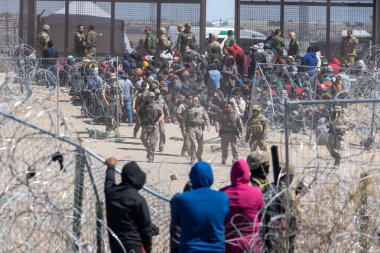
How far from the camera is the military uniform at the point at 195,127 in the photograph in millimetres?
19562

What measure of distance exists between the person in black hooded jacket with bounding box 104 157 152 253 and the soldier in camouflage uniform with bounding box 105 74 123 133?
14.2 metres

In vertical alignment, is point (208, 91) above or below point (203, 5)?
below

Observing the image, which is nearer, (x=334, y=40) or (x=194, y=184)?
(x=194, y=184)

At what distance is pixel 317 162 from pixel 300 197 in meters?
0.75

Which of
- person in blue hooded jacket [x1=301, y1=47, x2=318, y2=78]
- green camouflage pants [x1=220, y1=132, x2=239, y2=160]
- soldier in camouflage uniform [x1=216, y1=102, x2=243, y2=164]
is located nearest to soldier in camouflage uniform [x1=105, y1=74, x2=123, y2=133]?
soldier in camouflage uniform [x1=216, y1=102, x2=243, y2=164]

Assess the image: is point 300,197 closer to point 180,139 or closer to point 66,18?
point 180,139

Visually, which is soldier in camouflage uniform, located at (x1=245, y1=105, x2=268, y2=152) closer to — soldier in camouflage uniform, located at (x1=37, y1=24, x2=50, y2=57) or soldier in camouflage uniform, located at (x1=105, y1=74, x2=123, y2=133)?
soldier in camouflage uniform, located at (x1=105, y1=74, x2=123, y2=133)

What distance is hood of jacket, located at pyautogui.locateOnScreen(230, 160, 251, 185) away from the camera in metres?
7.30

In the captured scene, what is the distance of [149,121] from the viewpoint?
19797 mm

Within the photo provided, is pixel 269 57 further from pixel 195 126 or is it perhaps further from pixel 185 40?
pixel 195 126

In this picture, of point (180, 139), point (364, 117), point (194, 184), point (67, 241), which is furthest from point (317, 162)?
point (180, 139)

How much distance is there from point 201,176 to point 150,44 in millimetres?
19665

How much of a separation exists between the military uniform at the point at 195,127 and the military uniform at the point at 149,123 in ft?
1.97

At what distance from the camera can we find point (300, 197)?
7305 mm
